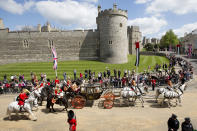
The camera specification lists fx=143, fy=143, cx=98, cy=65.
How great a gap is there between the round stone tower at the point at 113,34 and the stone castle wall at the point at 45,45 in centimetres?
353

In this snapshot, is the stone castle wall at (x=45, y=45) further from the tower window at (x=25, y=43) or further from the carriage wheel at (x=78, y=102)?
the carriage wheel at (x=78, y=102)

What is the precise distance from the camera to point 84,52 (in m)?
37.5

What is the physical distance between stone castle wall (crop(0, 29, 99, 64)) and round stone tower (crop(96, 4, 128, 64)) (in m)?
3.53

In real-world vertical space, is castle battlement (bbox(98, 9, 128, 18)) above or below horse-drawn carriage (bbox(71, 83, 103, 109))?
above

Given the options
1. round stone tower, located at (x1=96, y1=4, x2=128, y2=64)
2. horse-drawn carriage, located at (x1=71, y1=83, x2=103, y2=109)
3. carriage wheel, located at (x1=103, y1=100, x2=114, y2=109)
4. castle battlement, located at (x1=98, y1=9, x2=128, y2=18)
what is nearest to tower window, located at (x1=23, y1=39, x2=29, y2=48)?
round stone tower, located at (x1=96, y1=4, x2=128, y2=64)

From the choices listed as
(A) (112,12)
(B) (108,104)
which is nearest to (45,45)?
(A) (112,12)

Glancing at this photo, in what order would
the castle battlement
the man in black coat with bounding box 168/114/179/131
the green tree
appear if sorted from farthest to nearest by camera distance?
the green tree < the castle battlement < the man in black coat with bounding box 168/114/179/131

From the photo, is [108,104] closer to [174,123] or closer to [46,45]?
[174,123]

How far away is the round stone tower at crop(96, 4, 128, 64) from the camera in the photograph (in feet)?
109

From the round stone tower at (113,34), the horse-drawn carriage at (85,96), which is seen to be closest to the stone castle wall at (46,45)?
the round stone tower at (113,34)

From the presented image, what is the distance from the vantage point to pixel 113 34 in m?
33.4

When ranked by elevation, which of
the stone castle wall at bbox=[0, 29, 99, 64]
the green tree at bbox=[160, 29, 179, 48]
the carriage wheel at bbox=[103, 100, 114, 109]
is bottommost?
the carriage wheel at bbox=[103, 100, 114, 109]

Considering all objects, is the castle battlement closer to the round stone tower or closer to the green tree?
the round stone tower

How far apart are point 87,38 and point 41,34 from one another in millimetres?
12112
